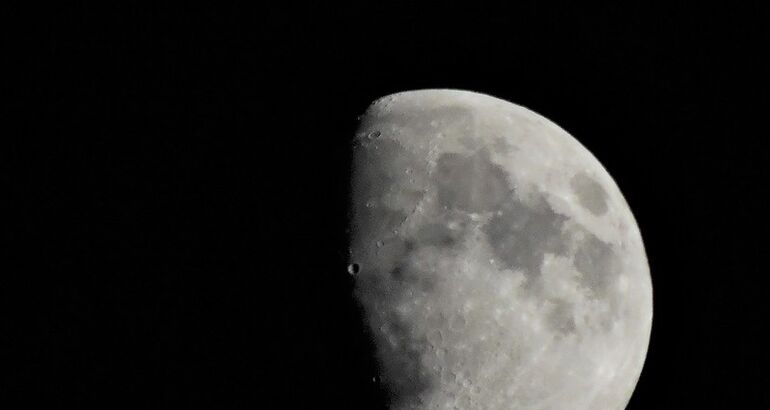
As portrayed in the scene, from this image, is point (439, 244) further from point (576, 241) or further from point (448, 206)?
Answer: point (576, 241)

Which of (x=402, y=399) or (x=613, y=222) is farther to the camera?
(x=613, y=222)

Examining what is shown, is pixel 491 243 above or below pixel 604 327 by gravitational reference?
above

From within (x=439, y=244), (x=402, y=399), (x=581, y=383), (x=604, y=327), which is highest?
(x=439, y=244)

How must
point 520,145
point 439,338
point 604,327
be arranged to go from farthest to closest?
point 520,145 → point 604,327 → point 439,338

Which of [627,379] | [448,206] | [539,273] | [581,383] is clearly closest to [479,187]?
[448,206]

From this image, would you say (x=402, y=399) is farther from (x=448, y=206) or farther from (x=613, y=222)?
(x=613, y=222)

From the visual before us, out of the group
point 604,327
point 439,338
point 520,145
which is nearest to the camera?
point 439,338
